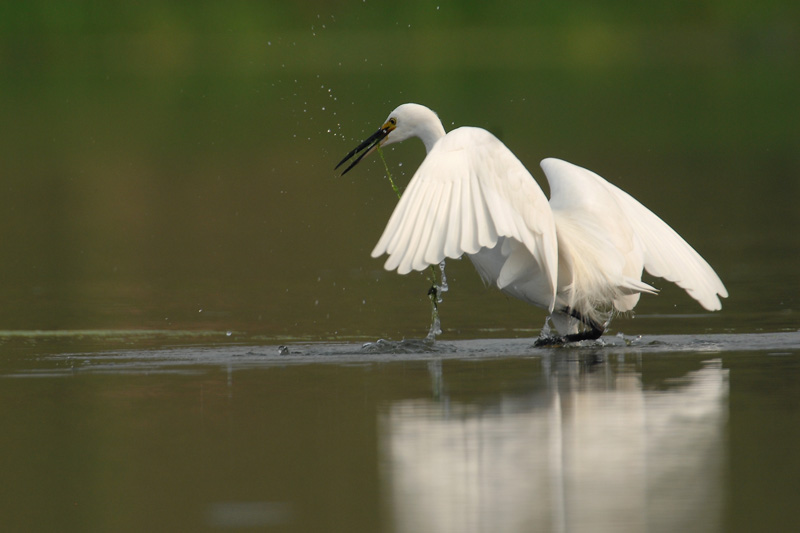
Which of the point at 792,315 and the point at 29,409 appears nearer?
the point at 29,409

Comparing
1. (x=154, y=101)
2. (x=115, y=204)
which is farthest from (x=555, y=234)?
(x=154, y=101)

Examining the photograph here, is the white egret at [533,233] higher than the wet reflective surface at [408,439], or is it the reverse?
the white egret at [533,233]

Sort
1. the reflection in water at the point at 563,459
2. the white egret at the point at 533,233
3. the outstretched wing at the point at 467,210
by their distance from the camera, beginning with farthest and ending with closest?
the white egret at the point at 533,233
the outstretched wing at the point at 467,210
the reflection in water at the point at 563,459

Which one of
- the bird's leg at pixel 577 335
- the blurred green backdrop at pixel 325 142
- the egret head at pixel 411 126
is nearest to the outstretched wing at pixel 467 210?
the bird's leg at pixel 577 335

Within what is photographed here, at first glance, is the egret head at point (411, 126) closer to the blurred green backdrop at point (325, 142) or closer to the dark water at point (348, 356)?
the blurred green backdrop at point (325, 142)

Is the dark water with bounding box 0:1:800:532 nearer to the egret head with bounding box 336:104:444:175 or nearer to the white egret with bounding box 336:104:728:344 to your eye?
the white egret with bounding box 336:104:728:344

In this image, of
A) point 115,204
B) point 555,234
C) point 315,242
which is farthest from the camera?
point 115,204

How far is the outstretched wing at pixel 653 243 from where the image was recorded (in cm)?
878

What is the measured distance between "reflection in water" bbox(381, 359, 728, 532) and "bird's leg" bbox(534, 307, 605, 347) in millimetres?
1264

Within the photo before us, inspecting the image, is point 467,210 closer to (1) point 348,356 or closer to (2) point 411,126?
(1) point 348,356

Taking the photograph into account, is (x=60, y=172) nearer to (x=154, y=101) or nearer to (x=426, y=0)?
(x=154, y=101)

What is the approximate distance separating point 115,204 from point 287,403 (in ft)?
34.6

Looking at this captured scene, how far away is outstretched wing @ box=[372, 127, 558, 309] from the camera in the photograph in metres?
7.23

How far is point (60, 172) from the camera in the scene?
20703 mm
